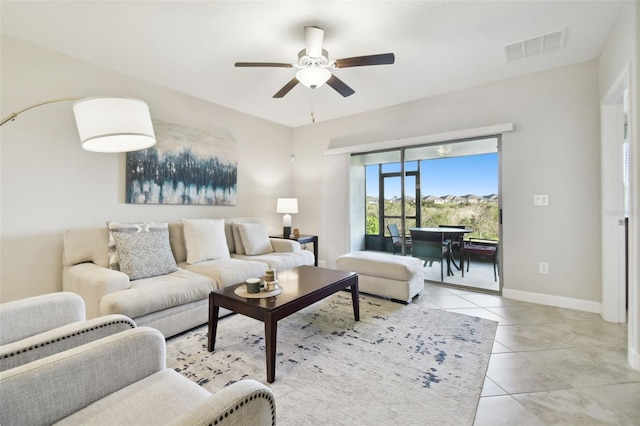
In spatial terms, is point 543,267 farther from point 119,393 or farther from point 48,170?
point 48,170

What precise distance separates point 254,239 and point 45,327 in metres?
2.51

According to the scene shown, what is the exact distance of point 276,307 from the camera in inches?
75.0

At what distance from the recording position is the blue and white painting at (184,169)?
3318 mm

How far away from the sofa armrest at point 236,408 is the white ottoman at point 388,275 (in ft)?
8.32

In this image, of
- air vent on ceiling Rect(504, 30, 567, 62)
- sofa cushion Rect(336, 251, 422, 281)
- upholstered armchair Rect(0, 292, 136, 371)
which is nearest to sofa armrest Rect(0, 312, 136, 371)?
upholstered armchair Rect(0, 292, 136, 371)

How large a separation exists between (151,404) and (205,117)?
373cm

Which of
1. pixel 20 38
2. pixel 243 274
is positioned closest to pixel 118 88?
pixel 20 38

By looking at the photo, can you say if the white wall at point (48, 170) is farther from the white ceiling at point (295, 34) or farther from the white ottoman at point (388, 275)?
the white ottoman at point (388, 275)

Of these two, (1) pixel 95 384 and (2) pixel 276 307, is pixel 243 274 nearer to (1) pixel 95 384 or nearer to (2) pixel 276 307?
(2) pixel 276 307

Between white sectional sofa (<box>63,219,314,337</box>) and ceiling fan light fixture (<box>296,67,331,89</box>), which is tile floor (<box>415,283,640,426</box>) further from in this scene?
ceiling fan light fixture (<box>296,67,331,89</box>)

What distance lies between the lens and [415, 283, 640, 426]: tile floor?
59.8 inches

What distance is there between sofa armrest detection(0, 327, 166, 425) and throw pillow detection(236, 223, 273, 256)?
8.42 feet

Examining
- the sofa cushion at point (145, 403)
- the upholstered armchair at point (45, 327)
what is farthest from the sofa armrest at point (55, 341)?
the sofa cushion at point (145, 403)

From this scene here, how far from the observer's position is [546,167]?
323cm
